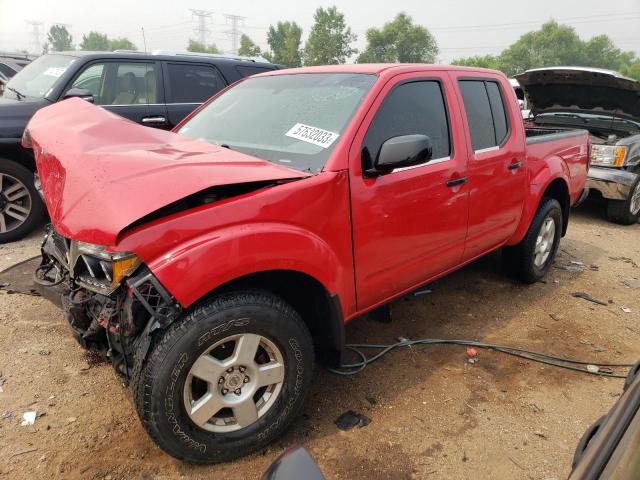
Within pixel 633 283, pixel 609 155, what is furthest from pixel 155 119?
pixel 609 155

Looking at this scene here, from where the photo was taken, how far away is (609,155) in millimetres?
6508

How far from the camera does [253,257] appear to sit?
2.05m

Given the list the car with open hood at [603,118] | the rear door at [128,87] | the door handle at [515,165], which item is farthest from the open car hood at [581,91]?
the rear door at [128,87]

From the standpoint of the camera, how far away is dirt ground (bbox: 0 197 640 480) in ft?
7.42

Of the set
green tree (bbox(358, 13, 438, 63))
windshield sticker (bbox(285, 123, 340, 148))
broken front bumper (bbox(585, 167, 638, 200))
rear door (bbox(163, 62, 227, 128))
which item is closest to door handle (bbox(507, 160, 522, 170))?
windshield sticker (bbox(285, 123, 340, 148))

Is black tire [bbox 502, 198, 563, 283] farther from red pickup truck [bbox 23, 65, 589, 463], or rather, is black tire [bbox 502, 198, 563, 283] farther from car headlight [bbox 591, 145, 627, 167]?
car headlight [bbox 591, 145, 627, 167]

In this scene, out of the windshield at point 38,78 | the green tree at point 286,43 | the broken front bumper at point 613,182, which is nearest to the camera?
the windshield at point 38,78

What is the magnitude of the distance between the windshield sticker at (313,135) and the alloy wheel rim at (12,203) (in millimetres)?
3532

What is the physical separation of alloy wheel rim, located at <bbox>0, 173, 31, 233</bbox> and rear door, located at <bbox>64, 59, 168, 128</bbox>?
1.23 m

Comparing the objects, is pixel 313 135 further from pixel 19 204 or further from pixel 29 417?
pixel 19 204

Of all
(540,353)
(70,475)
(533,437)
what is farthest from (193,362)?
(540,353)

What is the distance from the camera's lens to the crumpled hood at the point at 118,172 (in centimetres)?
190

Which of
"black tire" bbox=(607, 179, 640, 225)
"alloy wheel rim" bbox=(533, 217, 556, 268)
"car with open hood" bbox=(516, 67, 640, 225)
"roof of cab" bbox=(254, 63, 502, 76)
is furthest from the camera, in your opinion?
"black tire" bbox=(607, 179, 640, 225)

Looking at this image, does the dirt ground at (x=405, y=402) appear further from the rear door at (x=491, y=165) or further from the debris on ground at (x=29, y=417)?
the rear door at (x=491, y=165)
